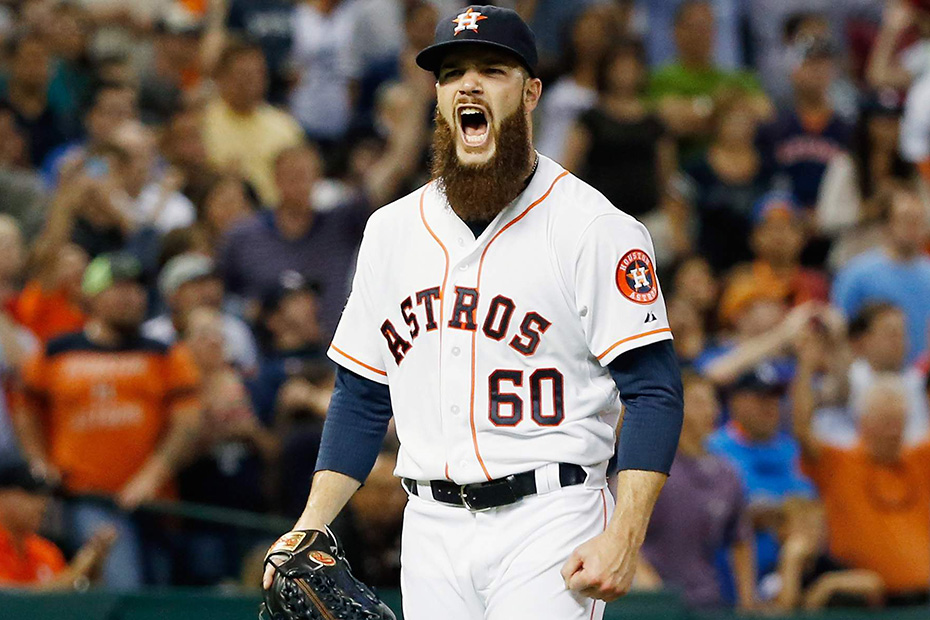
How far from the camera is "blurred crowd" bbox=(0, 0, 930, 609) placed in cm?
716

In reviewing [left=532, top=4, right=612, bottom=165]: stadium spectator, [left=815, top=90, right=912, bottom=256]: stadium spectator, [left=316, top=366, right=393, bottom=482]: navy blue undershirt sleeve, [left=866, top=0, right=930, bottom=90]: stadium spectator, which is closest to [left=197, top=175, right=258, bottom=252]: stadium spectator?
[left=532, top=4, right=612, bottom=165]: stadium spectator

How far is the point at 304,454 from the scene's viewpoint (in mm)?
7168

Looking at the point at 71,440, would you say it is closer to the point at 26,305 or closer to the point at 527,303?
the point at 26,305

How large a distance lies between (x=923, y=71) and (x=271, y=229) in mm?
5104

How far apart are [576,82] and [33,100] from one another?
3.45 meters

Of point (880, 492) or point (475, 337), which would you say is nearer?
point (475, 337)

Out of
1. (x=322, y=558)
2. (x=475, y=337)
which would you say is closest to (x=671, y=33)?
(x=475, y=337)

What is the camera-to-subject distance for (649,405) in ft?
11.0

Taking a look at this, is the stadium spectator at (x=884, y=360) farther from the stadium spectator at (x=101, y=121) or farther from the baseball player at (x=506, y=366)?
the baseball player at (x=506, y=366)

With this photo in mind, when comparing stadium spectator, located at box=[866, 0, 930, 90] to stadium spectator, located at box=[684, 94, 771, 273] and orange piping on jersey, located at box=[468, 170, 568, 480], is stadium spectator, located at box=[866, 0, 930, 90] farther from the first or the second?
orange piping on jersey, located at box=[468, 170, 568, 480]

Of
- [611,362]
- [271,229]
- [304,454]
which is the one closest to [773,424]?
[304,454]

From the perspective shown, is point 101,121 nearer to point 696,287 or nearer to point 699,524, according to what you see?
point 696,287

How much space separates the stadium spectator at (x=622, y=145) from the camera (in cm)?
928

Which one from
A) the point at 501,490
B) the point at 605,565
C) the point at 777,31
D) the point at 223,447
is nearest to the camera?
the point at 605,565
